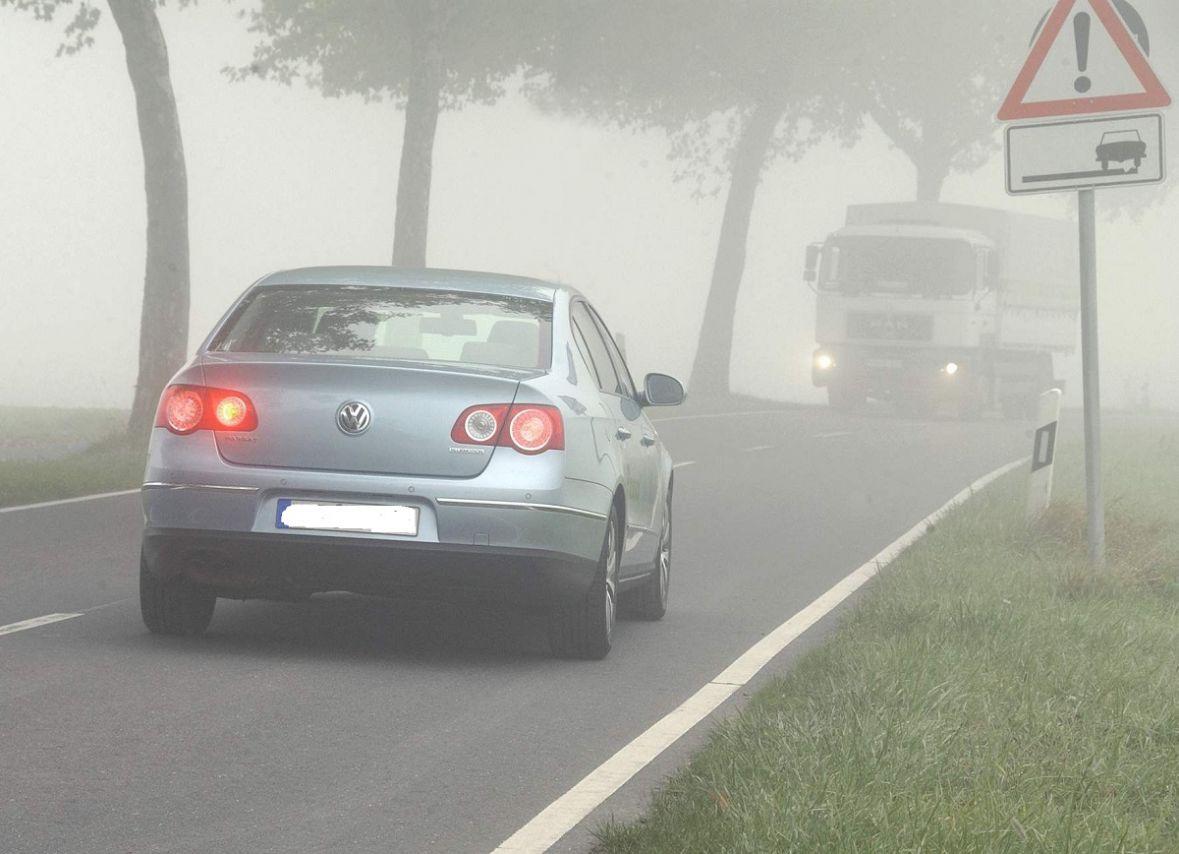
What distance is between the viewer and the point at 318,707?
712cm

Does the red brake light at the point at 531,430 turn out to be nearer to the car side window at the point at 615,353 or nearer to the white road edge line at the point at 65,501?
the car side window at the point at 615,353

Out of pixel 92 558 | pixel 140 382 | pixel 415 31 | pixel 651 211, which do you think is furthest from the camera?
pixel 651 211

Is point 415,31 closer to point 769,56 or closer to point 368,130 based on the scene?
point 769,56

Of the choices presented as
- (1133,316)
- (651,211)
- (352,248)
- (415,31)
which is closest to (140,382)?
(415,31)

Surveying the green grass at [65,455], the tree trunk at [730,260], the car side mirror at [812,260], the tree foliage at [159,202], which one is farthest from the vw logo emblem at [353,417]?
the tree trunk at [730,260]

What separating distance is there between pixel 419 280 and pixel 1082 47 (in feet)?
12.6

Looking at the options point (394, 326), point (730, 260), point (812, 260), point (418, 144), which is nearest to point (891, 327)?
point (812, 260)

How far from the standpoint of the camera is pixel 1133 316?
94.7 meters

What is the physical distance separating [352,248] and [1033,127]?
177 feet

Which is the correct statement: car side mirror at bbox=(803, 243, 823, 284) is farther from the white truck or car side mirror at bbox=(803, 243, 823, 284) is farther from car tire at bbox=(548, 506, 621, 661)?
car tire at bbox=(548, 506, 621, 661)

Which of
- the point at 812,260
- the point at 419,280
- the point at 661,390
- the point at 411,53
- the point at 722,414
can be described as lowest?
the point at 661,390

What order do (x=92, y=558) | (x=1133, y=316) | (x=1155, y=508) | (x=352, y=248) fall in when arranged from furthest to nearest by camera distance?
(x=1133, y=316)
(x=352, y=248)
(x=1155, y=508)
(x=92, y=558)

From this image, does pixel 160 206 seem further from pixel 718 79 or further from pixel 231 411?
pixel 718 79

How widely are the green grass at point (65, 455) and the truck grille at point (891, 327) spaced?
549 inches
